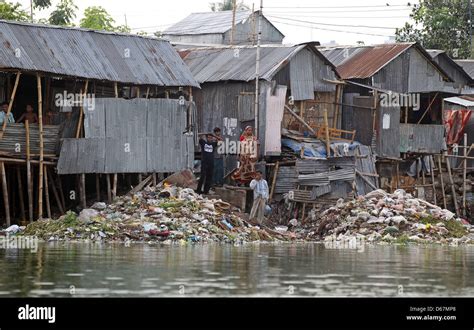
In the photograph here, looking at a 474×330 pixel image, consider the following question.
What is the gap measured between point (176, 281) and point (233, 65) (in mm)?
18964

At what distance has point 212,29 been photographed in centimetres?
6284

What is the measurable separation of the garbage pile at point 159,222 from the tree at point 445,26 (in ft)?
81.2

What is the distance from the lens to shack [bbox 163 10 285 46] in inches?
2450

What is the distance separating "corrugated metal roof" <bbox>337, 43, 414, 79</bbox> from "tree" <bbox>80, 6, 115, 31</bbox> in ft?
61.5

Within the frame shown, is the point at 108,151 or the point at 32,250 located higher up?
the point at 108,151

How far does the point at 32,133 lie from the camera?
102 feet

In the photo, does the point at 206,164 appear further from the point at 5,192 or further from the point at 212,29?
the point at 212,29

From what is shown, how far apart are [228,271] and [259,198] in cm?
1138

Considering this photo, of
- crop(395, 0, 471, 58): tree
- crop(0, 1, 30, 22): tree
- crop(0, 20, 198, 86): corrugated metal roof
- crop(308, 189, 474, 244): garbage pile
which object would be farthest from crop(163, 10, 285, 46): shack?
crop(308, 189, 474, 244): garbage pile

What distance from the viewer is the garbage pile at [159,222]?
29156mm

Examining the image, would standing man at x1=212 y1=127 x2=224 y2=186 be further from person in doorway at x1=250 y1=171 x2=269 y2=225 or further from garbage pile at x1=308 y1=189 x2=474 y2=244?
garbage pile at x1=308 y1=189 x2=474 y2=244

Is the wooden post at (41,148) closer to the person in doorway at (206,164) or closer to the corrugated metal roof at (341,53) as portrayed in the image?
the person in doorway at (206,164)
